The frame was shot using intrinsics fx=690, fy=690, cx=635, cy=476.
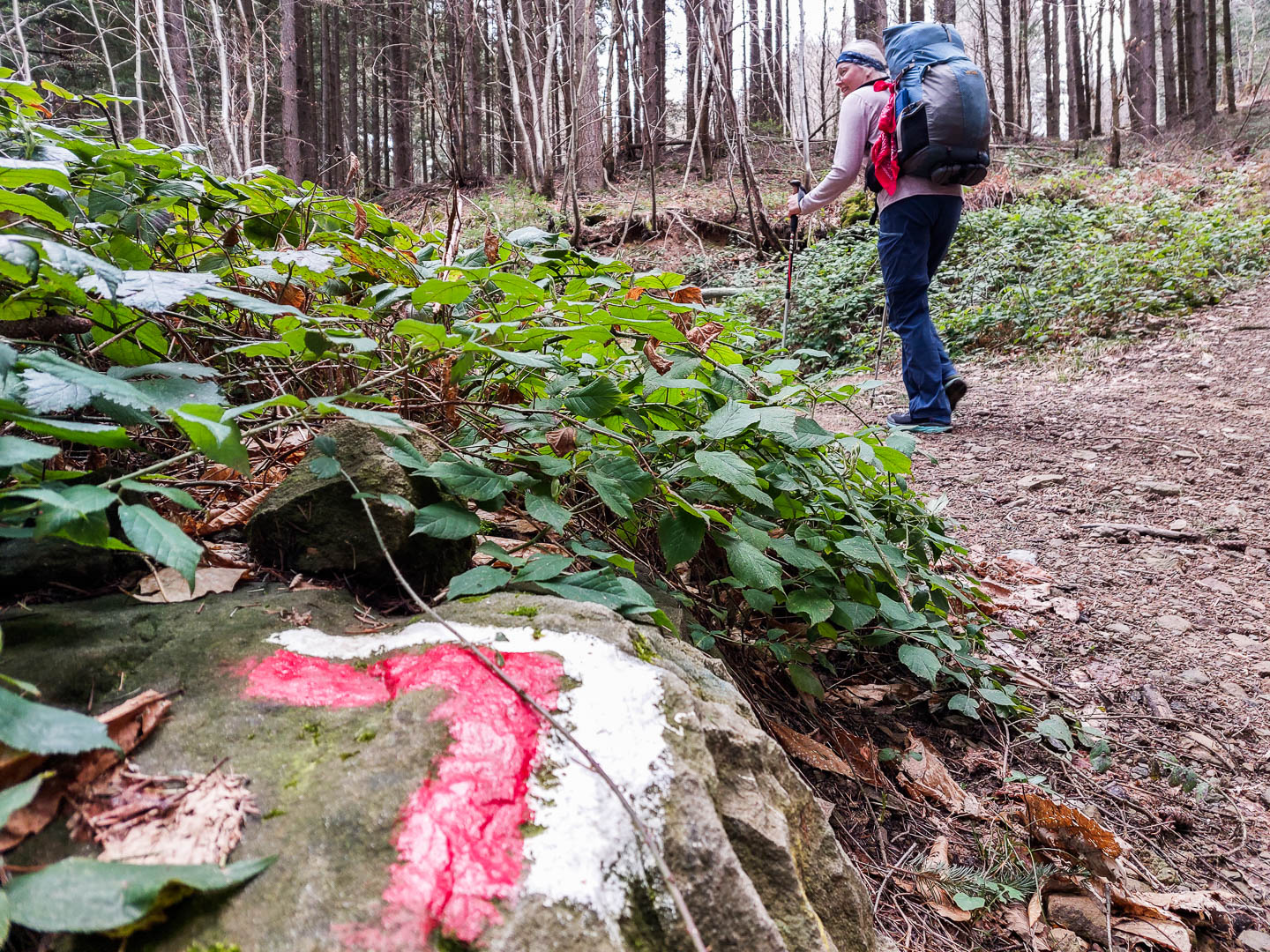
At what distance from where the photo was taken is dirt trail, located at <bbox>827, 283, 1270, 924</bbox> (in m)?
1.79

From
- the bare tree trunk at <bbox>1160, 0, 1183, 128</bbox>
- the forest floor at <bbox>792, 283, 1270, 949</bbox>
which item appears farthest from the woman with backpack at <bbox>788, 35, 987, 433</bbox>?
the bare tree trunk at <bbox>1160, 0, 1183, 128</bbox>

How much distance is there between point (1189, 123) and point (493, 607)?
20.0 meters

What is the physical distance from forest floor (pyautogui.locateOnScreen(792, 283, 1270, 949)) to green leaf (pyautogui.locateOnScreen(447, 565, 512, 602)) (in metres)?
1.03

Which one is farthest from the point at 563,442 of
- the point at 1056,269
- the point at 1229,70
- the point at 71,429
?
the point at 1229,70

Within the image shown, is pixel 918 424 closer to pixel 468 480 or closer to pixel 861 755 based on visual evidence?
pixel 861 755

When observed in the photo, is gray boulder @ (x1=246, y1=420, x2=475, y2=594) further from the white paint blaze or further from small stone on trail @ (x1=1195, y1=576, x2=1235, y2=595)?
small stone on trail @ (x1=1195, y1=576, x2=1235, y2=595)

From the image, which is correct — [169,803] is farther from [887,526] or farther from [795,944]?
[887,526]

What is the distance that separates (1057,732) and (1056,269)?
7000mm

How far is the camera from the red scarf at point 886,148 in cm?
398

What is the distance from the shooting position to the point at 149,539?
824 millimetres

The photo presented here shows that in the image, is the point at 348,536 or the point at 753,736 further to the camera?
the point at 348,536

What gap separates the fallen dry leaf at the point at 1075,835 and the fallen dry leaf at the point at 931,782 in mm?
121

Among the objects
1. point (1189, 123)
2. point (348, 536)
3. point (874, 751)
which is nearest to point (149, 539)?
point (348, 536)

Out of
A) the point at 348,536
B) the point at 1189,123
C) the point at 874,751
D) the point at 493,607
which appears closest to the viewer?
the point at 493,607
